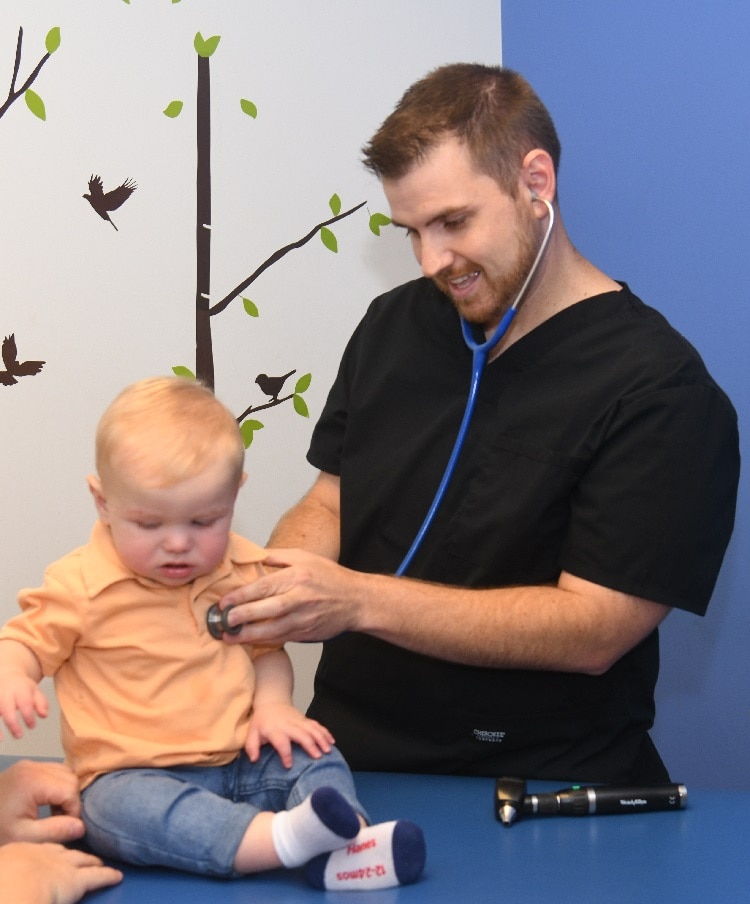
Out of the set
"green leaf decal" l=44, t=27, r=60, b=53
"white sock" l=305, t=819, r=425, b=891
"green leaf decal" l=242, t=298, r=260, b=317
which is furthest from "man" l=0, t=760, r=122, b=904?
"green leaf decal" l=44, t=27, r=60, b=53

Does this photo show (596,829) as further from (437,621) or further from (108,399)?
(108,399)

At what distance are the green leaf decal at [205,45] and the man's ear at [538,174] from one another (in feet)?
3.03

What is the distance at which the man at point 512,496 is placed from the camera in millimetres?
1584

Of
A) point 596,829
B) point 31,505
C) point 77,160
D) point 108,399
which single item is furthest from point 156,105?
point 596,829

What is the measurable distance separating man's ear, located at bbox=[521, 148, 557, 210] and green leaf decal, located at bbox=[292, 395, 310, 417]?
0.92 metres

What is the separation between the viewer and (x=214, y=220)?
2408mm

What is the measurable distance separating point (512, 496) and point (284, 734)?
0.52 metres

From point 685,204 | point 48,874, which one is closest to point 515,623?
point 48,874

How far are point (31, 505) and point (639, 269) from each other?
123cm

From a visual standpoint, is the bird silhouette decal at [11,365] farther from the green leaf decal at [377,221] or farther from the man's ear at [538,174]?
the man's ear at [538,174]

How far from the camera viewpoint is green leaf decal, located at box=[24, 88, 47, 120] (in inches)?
86.0

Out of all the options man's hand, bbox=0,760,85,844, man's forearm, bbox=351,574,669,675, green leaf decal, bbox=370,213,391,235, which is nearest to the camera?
man's hand, bbox=0,760,85,844

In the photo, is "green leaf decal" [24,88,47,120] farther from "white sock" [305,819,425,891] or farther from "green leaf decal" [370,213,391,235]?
"white sock" [305,819,425,891]

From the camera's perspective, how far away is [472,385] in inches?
68.5
